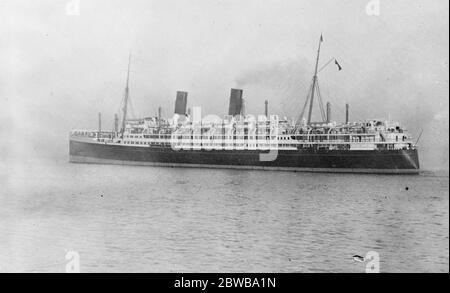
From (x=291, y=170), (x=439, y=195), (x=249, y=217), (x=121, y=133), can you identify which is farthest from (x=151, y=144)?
(x=249, y=217)

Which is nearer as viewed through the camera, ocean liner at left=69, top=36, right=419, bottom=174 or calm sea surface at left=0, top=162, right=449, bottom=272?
calm sea surface at left=0, top=162, right=449, bottom=272

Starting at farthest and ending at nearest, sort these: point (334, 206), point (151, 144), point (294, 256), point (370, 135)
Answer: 1. point (151, 144)
2. point (370, 135)
3. point (334, 206)
4. point (294, 256)

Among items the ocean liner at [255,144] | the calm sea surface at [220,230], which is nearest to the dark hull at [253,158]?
the ocean liner at [255,144]

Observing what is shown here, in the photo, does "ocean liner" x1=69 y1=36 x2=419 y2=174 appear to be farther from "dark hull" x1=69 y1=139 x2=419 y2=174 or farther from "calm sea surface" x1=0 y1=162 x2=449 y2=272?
"calm sea surface" x1=0 y1=162 x2=449 y2=272

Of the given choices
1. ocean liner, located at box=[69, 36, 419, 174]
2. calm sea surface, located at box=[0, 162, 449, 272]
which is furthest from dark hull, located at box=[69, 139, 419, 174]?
calm sea surface, located at box=[0, 162, 449, 272]

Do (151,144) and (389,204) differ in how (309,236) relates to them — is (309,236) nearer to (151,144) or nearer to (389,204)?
(389,204)

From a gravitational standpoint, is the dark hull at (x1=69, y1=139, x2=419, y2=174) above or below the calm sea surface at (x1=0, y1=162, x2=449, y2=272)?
above

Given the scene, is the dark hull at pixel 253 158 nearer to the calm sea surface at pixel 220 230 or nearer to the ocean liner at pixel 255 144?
the ocean liner at pixel 255 144
